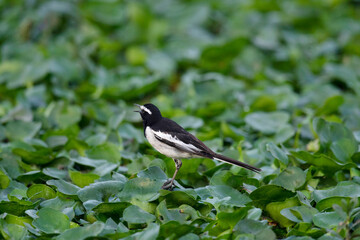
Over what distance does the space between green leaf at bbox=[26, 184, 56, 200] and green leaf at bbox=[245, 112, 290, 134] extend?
94.5 inches

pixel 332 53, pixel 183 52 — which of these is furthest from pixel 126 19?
pixel 332 53

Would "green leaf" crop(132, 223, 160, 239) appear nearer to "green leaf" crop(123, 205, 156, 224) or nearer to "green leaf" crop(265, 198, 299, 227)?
"green leaf" crop(123, 205, 156, 224)

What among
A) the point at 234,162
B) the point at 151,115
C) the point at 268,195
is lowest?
the point at 268,195

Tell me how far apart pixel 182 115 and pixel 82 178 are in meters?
1.99

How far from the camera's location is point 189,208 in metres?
4.18

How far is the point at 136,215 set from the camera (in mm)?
4035

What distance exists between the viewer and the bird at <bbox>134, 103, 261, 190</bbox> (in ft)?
15.3

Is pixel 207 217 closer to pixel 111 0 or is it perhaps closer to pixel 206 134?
pixel 206 134

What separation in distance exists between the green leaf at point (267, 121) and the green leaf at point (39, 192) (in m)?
2.40

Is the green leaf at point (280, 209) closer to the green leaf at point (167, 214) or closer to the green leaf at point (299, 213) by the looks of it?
the green leaf at point (299, 213)

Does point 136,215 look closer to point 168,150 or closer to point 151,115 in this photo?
point 168,150

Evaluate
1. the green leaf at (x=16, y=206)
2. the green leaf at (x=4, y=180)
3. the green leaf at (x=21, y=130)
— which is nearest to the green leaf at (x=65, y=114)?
the green leaf at (x=21, y=130)

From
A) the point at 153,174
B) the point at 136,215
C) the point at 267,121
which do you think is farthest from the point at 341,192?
the point at 267,121

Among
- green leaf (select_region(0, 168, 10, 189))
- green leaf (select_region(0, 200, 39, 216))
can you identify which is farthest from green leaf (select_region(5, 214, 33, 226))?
green leaf (select_region(0, 168, 10, 189))
